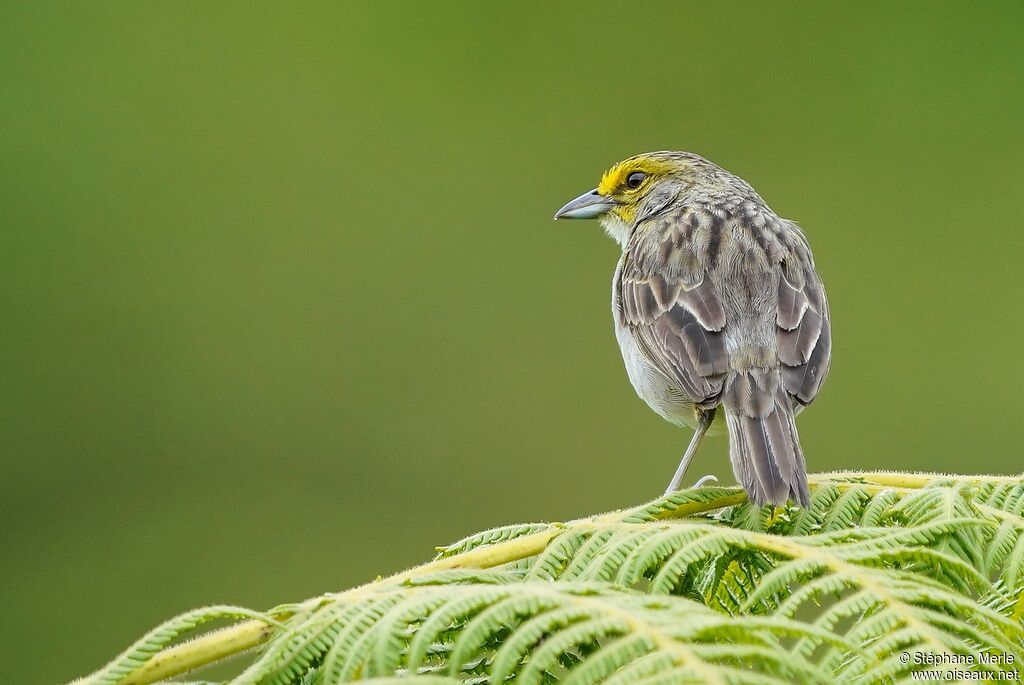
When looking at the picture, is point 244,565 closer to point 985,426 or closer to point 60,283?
point 60,283

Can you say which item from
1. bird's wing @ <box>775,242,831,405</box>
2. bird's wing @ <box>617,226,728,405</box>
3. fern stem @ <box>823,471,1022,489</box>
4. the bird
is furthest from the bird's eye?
fern stem @ <box>823,471,1022,489</box>

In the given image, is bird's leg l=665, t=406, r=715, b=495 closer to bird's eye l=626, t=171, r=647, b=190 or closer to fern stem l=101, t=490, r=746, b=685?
fern stem l=101, t=490, r=746, b=685

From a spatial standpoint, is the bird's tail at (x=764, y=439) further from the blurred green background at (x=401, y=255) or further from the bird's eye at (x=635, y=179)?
the blurred green background at (x=401, y=255)

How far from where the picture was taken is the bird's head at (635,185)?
18.6ft

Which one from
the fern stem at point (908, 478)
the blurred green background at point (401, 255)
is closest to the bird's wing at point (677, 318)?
the fern stem at point (908, 478)

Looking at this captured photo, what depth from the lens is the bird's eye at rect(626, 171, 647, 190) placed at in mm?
5750

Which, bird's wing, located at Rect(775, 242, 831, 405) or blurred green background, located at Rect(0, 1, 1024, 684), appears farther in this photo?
blurred green background, located at Rect(0, 1, 1024, 684)

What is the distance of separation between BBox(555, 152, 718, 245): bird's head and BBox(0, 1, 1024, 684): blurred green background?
Result: 3.25 meters

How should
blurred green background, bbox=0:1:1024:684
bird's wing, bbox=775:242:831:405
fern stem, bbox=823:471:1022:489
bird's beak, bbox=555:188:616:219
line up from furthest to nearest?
blurred green background, bbox=0:1:1024:684
bird's beak, bbox=555:188:616:219
bird's wing, bbox=775:242:831:405
fern stem, bbox=823:471:1022:489

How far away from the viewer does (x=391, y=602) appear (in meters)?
2.16

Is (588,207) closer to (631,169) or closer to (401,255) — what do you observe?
(631,169)

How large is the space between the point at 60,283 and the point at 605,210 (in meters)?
5.28

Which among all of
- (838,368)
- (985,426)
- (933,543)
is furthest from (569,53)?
(933,543)

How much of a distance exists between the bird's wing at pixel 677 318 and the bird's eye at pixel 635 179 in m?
1.08
